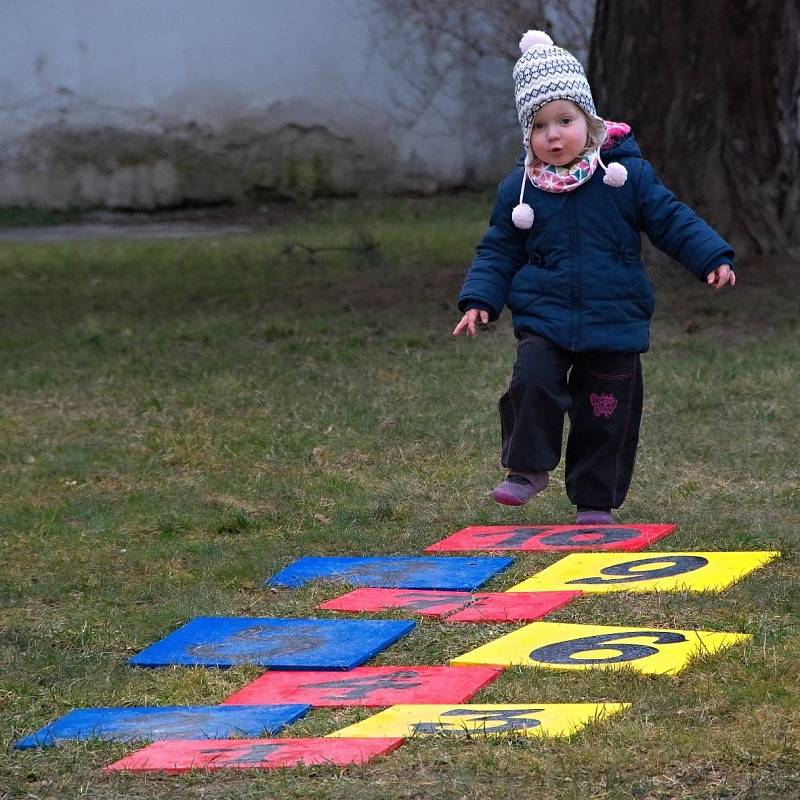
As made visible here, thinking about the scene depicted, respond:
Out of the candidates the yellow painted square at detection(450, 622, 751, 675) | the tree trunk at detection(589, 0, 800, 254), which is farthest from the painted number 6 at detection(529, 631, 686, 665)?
the tree trunk at detection(589, 0, 800, 254)

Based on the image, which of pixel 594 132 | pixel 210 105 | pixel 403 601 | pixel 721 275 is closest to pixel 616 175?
pixel 594 132

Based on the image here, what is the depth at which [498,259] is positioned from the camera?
4887 millimetres

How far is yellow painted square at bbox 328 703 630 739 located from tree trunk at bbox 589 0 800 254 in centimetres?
659

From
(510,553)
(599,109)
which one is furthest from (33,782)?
(599,109)

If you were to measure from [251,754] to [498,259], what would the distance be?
2223mm

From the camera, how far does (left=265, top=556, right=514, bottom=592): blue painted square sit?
4.39 m

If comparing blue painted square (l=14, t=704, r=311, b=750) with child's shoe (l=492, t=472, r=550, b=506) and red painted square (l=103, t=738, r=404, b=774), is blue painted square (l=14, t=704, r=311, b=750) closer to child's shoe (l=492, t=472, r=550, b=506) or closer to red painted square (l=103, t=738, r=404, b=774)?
red painted square (l=103, t=738, r=404, b=774)

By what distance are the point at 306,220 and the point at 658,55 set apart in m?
5.48

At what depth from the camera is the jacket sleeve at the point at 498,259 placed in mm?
4805

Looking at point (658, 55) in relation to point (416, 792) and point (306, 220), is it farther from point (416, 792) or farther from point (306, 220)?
point (416, 792)

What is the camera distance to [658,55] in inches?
368

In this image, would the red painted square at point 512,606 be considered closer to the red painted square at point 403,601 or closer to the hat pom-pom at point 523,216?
the red painted square at point 403,601

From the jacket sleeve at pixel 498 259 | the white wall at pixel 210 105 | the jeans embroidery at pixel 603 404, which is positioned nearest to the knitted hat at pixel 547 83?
the jacket sleeve at pixel 498 259

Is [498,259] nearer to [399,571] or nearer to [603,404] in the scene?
[603,404]
